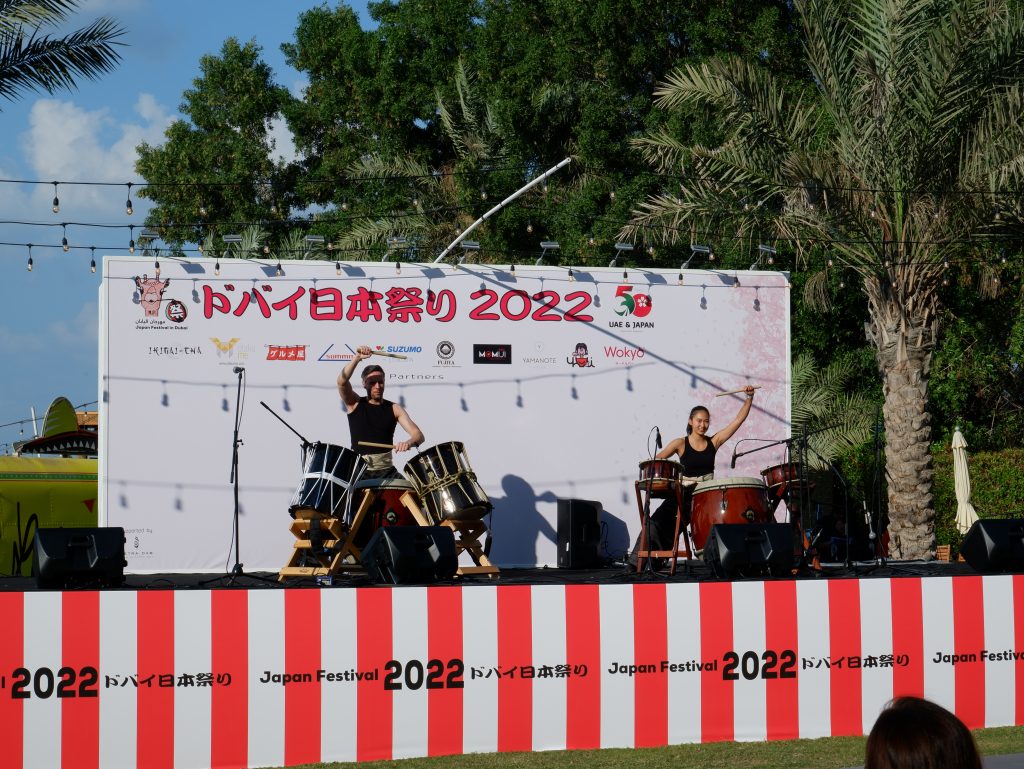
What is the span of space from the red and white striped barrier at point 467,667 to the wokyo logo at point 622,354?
5418mm

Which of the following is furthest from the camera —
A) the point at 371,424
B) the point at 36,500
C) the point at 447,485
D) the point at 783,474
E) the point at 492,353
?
the point at 36,500

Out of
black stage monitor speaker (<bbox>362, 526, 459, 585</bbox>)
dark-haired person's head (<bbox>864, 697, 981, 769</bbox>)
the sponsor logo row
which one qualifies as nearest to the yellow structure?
the sponsor logo row

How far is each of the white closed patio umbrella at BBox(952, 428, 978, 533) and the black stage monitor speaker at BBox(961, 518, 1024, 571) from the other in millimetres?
5442

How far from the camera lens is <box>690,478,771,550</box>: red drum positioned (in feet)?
30.7

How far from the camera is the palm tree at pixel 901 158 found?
1214 cm

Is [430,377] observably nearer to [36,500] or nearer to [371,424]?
[371,424]

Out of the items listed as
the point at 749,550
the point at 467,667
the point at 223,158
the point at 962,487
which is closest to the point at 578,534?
the point at 749,550

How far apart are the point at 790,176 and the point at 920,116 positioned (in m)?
1.58

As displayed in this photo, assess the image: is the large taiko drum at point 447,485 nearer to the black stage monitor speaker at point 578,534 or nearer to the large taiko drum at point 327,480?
the large taiko drum at point 327,480

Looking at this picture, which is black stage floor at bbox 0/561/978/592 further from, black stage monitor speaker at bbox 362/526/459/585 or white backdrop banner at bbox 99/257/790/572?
white backdrop banner at bbox 99/257/790/572

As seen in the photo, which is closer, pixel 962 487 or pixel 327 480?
pixel 327 480

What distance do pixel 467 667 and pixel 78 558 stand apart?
278 cm

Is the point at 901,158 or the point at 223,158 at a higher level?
the point at 223,158

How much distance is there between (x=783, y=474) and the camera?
977cm
